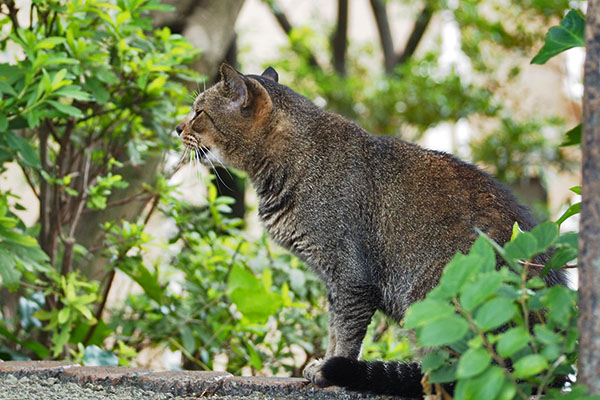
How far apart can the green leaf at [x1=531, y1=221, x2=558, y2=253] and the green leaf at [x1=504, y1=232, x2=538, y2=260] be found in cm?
3

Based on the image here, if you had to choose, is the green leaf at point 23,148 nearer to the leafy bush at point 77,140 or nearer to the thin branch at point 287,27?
the leafy bush at point 77,140

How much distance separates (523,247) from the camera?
1.47 m

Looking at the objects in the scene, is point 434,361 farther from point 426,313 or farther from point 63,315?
point 63,315

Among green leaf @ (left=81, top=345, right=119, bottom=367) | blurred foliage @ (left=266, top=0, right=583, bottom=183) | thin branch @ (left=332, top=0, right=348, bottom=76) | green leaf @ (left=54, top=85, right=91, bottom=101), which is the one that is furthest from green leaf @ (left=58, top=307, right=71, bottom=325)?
thin branch @ (left=332, top=0, right=348, bottom=76)

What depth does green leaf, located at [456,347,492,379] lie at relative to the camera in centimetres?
131

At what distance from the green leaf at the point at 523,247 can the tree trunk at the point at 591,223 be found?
3.9 inches

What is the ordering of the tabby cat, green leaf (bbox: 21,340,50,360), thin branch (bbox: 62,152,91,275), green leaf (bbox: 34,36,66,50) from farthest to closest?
thin branch (bbox: 62,152,91,275) < green leaf (bbox: 21,340,50,360) < green leaf (bbox: 34,36,66,50) < the tabby cat

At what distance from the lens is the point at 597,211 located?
1.38m

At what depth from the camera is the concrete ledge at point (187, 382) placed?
2273mm

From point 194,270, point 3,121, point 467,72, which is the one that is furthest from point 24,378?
point 467,72

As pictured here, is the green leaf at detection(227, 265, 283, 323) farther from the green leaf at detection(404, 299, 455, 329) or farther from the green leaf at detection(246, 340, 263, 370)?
the green leaf at detection(404, 299, 455, 329)

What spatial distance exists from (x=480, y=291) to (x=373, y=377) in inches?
34.6

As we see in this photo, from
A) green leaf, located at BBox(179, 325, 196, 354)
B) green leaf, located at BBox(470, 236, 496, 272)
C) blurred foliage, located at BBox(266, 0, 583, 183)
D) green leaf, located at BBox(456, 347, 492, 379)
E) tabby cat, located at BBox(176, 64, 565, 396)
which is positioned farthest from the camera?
blurred foliage, located at BBox(266, 0, 583, 183)

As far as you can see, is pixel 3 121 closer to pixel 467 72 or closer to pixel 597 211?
pixel 597 211
